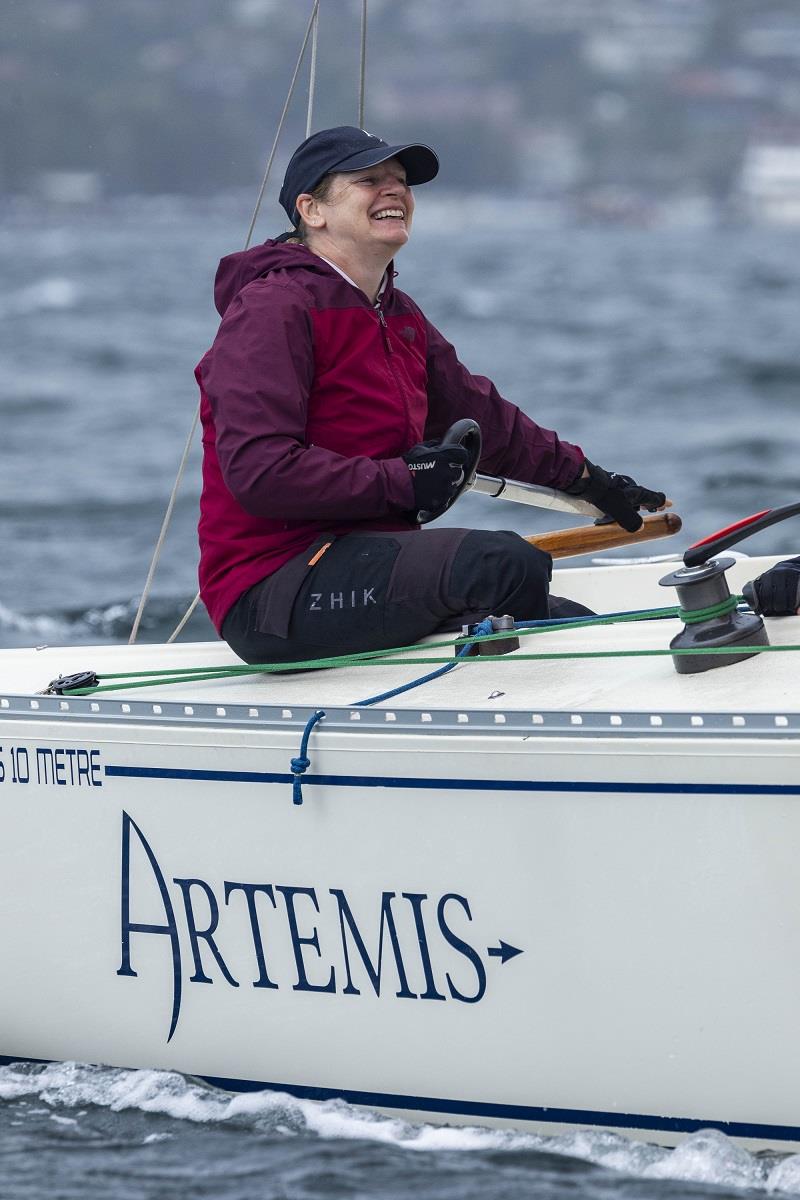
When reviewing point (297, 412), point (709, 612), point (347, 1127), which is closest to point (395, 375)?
point (297, 412)

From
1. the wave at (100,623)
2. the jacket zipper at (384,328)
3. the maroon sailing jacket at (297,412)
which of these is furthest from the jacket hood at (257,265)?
the wave at (100,623)

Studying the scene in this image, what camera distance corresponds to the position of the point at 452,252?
55.4 m

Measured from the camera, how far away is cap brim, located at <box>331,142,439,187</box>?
3230 millimetres

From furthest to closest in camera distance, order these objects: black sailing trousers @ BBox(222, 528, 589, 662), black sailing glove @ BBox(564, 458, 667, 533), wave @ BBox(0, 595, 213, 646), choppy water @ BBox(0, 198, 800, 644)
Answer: choppy water @ BBox(0, 198, 800, 644) < wave @ BBox(0, 595, 213, 646) < black sailing glove @ BBox(564, 458, 667, 533) < black sailing trousers @ BBox(222, 528, 589, 662)

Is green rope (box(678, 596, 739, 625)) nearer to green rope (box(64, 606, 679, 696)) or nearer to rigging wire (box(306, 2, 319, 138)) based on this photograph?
green rope (box(64, 606, 679, 696))

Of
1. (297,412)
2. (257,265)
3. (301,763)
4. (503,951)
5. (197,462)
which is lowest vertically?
(503,951)

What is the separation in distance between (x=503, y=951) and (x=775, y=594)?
30.4 inches

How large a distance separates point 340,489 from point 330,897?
0.65 metres

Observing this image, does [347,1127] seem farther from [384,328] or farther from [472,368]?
[472,368]

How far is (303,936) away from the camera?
2996mm

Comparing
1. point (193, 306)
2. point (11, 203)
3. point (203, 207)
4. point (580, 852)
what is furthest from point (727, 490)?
point (203, 207)

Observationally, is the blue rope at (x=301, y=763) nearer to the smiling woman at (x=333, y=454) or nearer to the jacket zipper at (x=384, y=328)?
the smiling woman at (x=333, y=454)

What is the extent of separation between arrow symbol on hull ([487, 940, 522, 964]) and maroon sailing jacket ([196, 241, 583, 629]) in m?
0.75

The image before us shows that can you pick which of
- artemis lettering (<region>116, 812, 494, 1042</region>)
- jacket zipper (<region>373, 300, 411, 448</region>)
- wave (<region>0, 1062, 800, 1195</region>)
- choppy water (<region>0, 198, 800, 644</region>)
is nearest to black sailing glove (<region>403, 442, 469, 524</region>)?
jacket zipper (<region>373, 300, 411, 448</region>)
